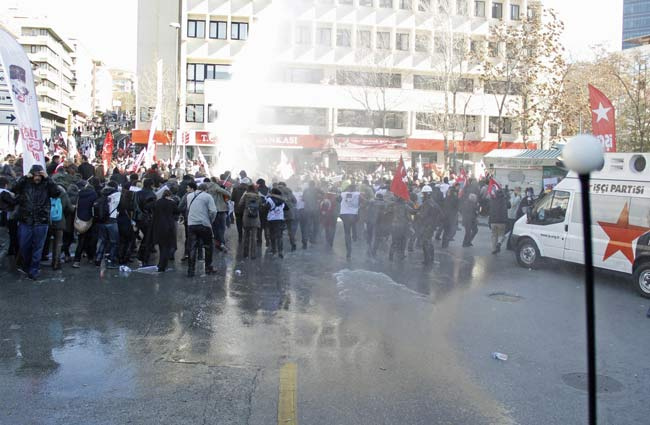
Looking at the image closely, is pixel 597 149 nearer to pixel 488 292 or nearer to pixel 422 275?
pixel 488 292

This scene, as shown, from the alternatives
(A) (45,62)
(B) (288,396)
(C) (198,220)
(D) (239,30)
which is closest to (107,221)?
(C) (198,220)

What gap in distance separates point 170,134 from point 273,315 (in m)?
33.8

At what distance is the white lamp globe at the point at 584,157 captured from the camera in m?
1.87

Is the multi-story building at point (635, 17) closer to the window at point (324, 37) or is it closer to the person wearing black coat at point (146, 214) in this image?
the window at point (324, 37)

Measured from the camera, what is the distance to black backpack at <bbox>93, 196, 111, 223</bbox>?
11.0 m

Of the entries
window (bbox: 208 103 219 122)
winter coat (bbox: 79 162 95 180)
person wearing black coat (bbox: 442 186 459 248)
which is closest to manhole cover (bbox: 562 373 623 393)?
person wearing black coat (bbox: 442 186 459 248)

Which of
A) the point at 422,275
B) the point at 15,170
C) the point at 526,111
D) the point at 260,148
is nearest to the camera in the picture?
the point at 422,275

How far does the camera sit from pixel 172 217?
11.2 meters

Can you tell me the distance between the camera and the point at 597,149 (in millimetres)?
1888

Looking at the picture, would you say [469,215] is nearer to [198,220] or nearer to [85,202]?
[198,220]

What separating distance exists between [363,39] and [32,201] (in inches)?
1551

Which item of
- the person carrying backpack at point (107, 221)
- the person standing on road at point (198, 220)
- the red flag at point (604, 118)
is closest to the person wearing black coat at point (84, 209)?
the person carrying backpack at point (107, 221)

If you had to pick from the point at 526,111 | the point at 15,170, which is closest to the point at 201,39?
the point at 526,111

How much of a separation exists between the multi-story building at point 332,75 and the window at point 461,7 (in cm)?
16
